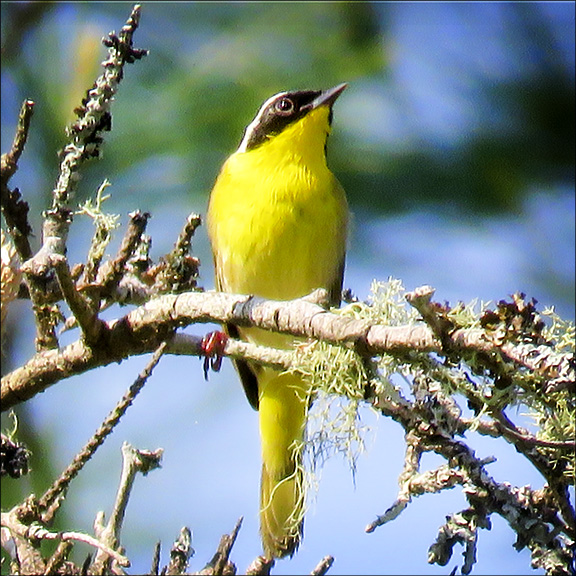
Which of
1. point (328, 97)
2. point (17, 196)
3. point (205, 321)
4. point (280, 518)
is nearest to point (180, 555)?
point (205, 321)

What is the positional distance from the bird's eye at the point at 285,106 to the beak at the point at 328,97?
0.10 m

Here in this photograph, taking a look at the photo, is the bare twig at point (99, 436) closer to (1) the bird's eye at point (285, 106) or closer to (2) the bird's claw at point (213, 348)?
(2) the bird's claw at point (213, 348)

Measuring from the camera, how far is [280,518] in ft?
9.90

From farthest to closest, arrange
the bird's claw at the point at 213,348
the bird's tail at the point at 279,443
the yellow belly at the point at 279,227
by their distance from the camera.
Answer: the yellow belly at the point at 279,227 < the bird's tail at the point at 279,443 < the bird's claw at the point at 213,348

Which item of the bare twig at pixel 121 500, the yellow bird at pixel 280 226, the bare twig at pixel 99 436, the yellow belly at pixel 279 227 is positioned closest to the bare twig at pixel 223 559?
the bare twig at pixel 121 500

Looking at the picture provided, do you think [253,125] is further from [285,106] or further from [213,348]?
[213,348]

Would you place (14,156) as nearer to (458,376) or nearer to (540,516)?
(458,376)

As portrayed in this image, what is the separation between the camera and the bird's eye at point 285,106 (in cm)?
351

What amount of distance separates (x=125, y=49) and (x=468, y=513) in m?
1.07

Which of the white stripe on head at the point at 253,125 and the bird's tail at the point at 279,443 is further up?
the white stripe on head at the point at 253,125

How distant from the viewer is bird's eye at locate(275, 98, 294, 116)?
351cm

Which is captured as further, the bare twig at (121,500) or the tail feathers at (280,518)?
the tail feathers at (280,518)

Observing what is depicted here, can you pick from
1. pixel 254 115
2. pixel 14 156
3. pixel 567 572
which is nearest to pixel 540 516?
pixel 567 572

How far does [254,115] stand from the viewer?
130 inches
